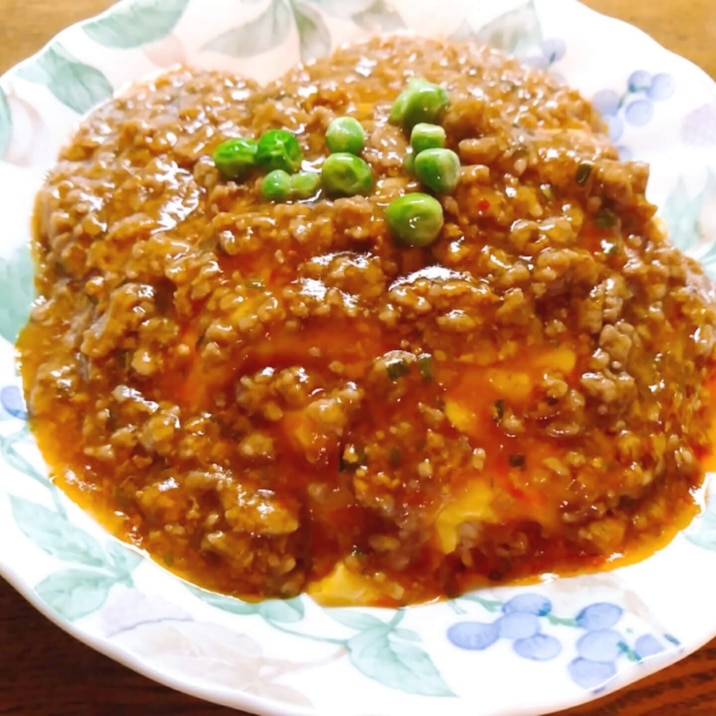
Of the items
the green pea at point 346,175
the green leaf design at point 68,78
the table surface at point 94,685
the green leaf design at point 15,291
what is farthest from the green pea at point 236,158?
the table surface at point 94,685

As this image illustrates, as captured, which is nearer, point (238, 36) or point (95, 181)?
point (95, 181)

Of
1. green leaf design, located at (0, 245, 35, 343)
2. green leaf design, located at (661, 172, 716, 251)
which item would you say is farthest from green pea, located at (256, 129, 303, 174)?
green leaf design, located at (661, 172, 716, 251)

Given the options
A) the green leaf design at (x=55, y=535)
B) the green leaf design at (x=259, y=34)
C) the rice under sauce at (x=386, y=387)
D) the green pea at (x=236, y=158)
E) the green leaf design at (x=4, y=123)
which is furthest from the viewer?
the green leaf design at (x=259, y=34)

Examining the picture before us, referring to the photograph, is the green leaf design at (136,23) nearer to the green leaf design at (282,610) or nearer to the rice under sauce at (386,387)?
the rice under sauce at (386,387)

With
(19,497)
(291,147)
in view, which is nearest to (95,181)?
(291,147)

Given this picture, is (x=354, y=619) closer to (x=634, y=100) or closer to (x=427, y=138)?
(x=427, y=138)

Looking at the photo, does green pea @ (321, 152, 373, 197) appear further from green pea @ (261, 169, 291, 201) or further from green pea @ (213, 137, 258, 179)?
green pea @ (213, 137, 258, 179)

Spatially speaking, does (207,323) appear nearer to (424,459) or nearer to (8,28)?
(424,459)
